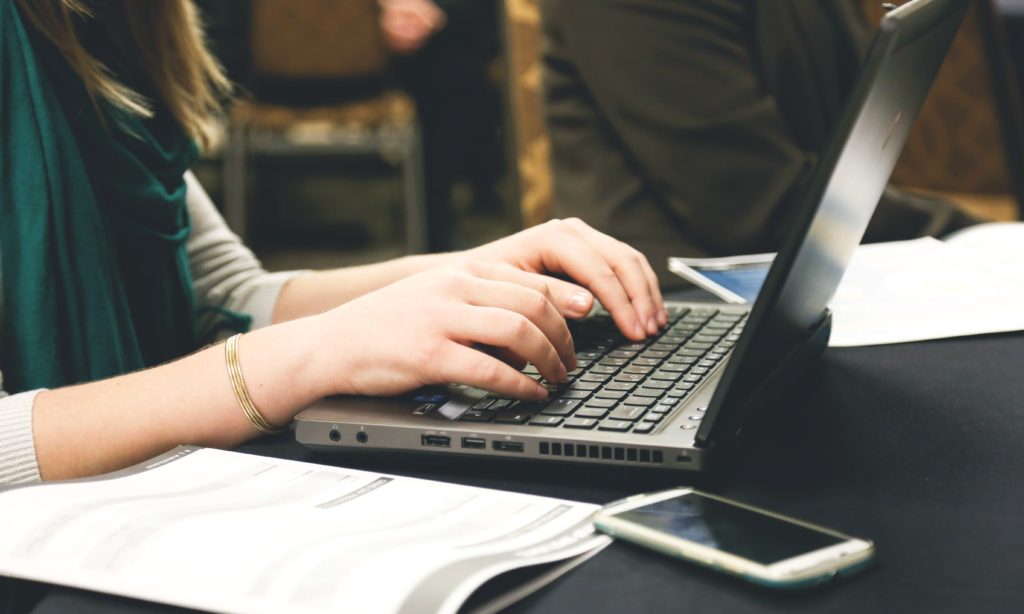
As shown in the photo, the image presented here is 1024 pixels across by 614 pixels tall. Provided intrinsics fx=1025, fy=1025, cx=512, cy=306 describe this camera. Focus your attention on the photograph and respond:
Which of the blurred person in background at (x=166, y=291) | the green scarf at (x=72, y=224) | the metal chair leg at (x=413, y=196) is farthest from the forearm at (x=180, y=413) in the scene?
the metal chair leg at (x=413, y=196)

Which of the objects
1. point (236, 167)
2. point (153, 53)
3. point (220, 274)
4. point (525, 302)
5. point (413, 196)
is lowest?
point (413, 196)

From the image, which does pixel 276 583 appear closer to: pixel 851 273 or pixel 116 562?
pixel 116 562

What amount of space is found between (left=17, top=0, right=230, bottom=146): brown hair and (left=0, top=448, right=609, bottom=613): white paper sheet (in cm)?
46

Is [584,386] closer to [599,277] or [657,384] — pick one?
[657,384]

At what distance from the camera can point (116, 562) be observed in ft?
1.43

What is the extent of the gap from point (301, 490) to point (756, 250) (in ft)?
3.26

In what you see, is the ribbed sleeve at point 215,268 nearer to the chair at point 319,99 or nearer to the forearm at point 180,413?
the forearm at point 180,413

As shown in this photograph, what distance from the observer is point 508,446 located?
0.54 meters

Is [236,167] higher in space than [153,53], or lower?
lower

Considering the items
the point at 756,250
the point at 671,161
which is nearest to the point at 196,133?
the point at 671,161

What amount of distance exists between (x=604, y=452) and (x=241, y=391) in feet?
0.75

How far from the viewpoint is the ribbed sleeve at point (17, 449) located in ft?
2.00

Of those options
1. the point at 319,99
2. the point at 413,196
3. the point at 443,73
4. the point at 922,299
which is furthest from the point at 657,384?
the point at 443,73

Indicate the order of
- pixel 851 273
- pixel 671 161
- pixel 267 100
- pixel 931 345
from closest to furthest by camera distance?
pixel 931 345, pixel 851 273, pixel 671 161, pixel 267 100
